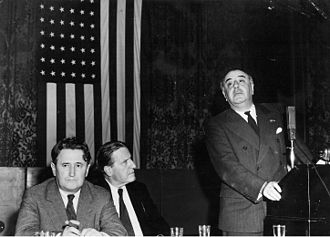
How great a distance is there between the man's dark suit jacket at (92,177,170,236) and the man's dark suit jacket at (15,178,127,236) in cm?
68

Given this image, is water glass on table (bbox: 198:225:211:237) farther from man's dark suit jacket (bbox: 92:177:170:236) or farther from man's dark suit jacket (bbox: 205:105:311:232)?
man's dark suit jacket (bbox: 92:177:170:236)

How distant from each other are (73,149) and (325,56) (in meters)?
6.84

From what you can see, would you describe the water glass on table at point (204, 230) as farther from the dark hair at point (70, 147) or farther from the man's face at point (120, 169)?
the man's face at point (120, 169)

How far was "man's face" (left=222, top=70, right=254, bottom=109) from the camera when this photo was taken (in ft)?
11.7

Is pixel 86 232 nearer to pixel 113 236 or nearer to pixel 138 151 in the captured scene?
pixel 113 236

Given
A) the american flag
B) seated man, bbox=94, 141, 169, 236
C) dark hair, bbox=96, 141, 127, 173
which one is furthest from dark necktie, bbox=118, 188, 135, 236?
the american flag

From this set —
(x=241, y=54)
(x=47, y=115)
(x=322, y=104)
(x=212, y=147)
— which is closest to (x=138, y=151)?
(x=47, y=115)

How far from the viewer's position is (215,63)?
905cm

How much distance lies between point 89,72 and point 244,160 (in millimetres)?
4502

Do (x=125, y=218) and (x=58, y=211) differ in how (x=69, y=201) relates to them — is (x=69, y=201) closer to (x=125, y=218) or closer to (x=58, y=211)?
(x=58, y=211)

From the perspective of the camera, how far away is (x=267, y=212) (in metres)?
3.13

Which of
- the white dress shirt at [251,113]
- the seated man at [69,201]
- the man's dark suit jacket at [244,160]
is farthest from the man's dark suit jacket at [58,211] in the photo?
the white dress shirt at [251,113]

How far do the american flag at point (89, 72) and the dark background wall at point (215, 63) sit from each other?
787 mm

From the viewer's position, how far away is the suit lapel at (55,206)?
305 cm
